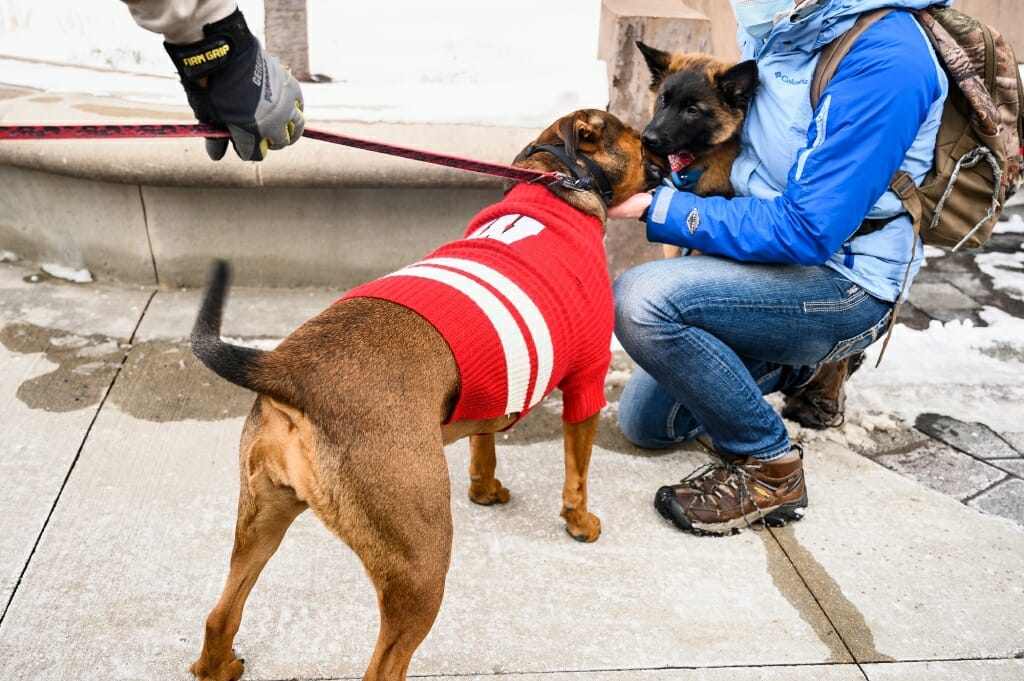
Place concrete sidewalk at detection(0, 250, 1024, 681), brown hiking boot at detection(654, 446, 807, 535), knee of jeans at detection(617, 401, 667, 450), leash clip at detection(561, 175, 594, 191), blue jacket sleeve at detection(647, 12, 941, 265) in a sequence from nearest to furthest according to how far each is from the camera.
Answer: concrete sidewalk at detection(0, 250, 1024, 681) < blue jacket sleeve at detection(647, 12, 941, 265) < leash clip at detection(561, 175, 594, 191) < brown hiking boot at detection(654, 446, 807, 535) < knee of jeans at detection(617, 401, 667, 450)

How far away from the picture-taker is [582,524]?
9.89 ft

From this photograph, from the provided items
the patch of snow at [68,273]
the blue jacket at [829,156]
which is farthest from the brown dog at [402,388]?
the patch of snow at [68,273]

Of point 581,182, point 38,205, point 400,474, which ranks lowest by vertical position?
point 38,205

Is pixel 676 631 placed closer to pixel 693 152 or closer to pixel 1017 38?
pixel 693 152

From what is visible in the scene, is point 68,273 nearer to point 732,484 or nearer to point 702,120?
point 702,120

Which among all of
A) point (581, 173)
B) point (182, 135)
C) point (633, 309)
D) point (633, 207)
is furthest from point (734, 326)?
point (182, 135)

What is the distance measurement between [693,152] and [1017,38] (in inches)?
186

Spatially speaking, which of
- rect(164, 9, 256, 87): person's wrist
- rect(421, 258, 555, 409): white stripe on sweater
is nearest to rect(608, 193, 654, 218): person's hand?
rect(421, 258, 555, 409): white stripe on sweater

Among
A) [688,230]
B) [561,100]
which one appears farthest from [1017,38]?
[688,230]

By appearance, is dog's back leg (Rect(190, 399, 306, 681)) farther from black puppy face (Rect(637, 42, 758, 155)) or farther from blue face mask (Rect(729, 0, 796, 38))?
blue face mask (Rect(729, 0, 796, 38))

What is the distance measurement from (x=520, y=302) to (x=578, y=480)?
857mm

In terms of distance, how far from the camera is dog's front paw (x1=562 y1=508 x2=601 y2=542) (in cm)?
300

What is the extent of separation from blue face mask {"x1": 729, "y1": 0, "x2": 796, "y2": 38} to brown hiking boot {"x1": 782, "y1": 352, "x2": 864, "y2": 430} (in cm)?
138

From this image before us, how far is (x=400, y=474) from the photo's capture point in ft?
6.55
